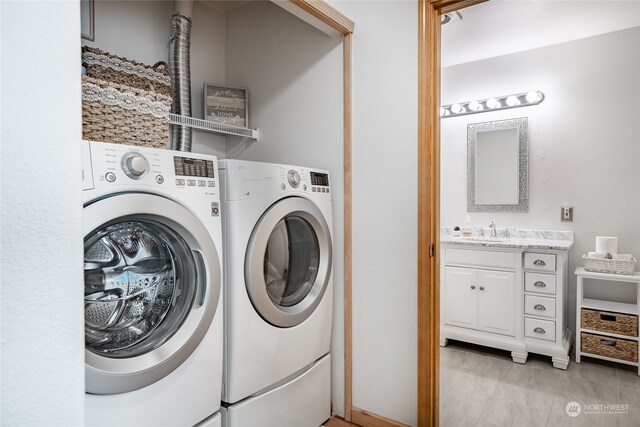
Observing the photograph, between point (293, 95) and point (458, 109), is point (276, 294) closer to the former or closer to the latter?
point (293, 95)

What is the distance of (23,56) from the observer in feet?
1.36

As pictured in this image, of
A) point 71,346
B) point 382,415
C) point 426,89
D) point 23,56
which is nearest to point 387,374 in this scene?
point 382,415

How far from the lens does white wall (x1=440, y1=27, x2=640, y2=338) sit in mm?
2932

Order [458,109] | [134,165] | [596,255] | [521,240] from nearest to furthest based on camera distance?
[134,165], [596,255], [521,240], [458,109]

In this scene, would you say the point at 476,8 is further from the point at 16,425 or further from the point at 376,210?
the point at 16,425

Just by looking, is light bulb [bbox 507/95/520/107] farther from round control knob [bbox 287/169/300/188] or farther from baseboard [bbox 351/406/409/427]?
baseboard [bbox 351/406/409/427]

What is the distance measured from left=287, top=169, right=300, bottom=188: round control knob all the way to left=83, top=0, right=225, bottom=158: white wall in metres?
0.98

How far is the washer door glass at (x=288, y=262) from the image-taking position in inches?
61.6

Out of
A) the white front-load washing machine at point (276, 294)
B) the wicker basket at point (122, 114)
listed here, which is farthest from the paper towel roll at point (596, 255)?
the wicker basket at point (122, 114)

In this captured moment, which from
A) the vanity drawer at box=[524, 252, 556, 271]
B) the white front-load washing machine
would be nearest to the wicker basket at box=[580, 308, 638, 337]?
the vanity drawer at box=[524, 252, 556, 271]

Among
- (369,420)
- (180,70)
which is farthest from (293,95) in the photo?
(369,420)

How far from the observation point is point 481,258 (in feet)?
10.00

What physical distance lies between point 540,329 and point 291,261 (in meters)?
2.12

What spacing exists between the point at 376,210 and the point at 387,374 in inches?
32.5
